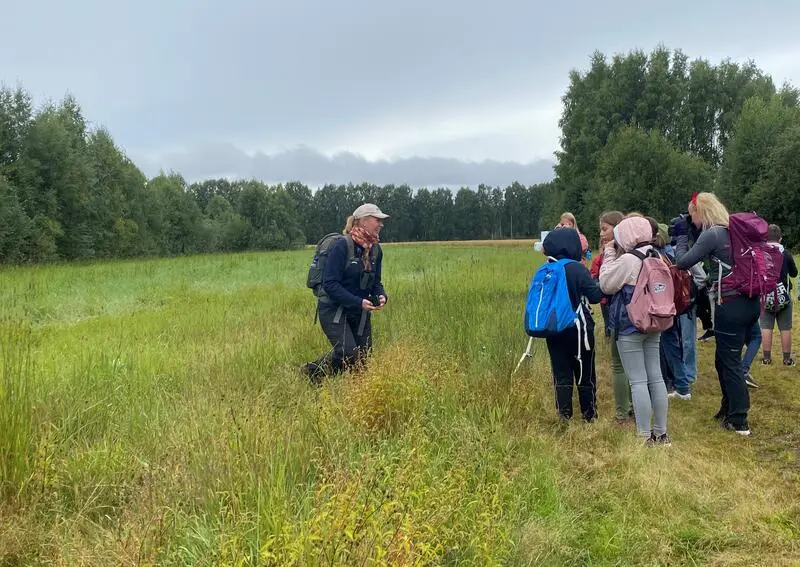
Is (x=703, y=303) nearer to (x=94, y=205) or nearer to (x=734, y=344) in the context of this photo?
(x=734, y=344)

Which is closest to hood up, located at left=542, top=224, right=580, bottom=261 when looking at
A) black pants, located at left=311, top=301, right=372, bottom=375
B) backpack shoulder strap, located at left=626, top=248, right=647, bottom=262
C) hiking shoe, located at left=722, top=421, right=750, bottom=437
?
backpack shoulder strap, located at left=626, top=248, right=647, bottom=262

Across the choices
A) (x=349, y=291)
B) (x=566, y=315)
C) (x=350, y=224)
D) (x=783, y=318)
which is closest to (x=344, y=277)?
(x=349, y=291)

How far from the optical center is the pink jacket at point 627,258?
4.27 metres

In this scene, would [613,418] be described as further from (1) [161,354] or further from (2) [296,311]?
(2) [296,311]

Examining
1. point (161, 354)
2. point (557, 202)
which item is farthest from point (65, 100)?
point (161, 354)

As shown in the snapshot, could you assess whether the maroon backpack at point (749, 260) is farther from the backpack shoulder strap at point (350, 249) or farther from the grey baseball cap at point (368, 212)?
the backpack shoulder strap at point (350, 249)

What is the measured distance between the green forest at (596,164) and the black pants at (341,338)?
31.4 metres

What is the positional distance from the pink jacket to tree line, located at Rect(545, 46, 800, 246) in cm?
3486

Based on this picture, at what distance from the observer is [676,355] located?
5.62 metres

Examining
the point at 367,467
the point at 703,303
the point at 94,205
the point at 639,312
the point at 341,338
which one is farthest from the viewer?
the point at 94,205

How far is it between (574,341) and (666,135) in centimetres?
4505

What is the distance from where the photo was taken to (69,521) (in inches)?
102

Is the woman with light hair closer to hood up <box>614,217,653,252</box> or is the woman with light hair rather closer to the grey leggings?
hood up <box>614,217,653,252</box>

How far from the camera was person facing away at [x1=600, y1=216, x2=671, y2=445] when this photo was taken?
4301 millimetres
